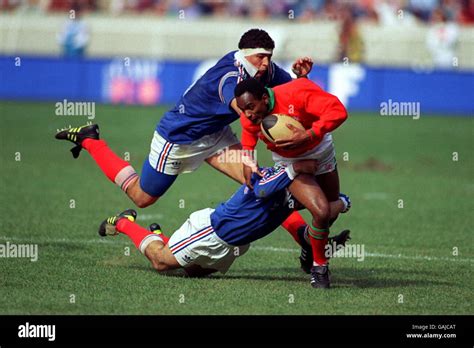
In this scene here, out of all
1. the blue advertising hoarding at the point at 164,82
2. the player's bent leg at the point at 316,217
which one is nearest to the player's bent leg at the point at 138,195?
the player's bent leg at the point at 316,217

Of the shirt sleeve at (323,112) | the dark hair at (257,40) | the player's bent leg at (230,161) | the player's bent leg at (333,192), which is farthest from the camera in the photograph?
the player's bent leg at (230,161)

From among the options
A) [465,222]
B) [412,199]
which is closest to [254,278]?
[465,222]

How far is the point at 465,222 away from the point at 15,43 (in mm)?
21775

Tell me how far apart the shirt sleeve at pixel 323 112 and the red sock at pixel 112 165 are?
280cm

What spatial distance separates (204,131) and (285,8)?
23.3 metres

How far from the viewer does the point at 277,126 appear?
8.42 meters

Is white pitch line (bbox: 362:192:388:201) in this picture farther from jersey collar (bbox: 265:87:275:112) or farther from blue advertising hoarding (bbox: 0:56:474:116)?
blue advertising hoarding (bbox: 0:56:474:116)

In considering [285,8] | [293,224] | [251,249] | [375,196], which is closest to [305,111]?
[293,224]

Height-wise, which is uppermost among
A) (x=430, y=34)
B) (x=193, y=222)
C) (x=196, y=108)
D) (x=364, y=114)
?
(x=430, y=34)

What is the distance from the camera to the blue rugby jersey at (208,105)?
9516mm

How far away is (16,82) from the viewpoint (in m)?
29.6

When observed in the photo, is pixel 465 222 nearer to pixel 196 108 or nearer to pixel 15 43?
pixel 196 108

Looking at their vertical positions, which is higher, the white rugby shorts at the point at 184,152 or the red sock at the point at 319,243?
the white rugby shorts at the point at 184,152

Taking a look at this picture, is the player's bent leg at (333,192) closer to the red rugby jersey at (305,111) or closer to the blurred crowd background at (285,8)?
the red rugby jersey at (305,111)
